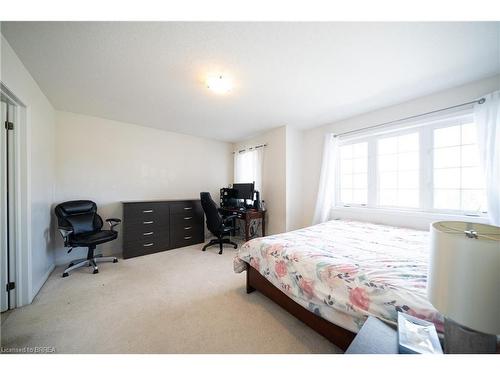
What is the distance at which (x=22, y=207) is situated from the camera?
1.73 m

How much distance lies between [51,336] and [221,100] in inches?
110

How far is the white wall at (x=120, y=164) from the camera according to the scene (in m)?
2.79

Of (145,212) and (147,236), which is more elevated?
(145,212)

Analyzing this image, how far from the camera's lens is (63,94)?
2.23 m

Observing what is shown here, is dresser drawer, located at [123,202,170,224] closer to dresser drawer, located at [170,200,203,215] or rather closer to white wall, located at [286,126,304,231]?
dresser drawer, located at [170,200,203,215]

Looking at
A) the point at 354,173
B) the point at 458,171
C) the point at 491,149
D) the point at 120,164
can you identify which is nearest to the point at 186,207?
the point at 120,164

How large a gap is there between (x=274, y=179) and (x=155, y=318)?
2.74m

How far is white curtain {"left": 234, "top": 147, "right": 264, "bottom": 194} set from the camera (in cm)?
389

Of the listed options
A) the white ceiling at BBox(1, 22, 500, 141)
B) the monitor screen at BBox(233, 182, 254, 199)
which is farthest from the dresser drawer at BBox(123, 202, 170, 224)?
the white ceiling at BBox(1, 22, 500, 141)

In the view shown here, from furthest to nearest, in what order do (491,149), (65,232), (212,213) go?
(212,213), (65,232), (491,149)

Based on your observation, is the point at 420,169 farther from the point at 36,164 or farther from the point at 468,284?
the point at 36,164

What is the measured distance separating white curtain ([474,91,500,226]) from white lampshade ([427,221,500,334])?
78.7 inches

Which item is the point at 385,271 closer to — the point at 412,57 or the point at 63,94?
the point at 412,57
